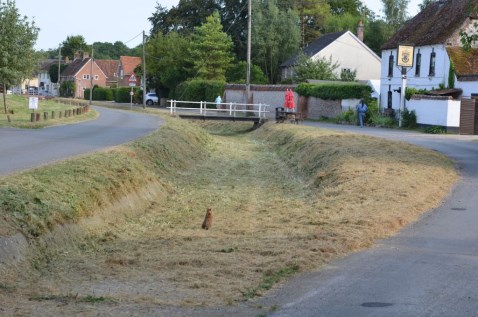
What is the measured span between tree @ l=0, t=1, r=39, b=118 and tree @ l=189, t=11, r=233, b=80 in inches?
1488

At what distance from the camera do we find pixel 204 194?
20984mm

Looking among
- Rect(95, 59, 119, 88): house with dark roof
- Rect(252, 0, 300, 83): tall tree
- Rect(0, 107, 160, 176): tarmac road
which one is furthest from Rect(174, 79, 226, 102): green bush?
Rect(95, 59, 119, 88): house with dark roof

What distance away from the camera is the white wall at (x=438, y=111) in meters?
44.6

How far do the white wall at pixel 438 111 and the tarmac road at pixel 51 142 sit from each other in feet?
57.3

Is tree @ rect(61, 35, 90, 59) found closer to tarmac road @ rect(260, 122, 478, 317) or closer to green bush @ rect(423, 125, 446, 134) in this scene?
green bush @ rect(423, 125, 446, 134)

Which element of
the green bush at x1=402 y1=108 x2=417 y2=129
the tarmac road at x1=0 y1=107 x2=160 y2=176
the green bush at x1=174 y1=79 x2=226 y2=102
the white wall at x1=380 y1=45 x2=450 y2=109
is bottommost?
the tarmac road at x1=0 y1=107 x2=160 y2=176

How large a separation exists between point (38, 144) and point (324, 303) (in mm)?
18859

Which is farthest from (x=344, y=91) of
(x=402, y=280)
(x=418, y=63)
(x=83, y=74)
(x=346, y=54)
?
(x=83, y=74)

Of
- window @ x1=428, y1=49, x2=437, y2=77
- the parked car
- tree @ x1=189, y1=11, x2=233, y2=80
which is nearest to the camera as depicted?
window @ x1=428, y1=49, x2=437, y2=77

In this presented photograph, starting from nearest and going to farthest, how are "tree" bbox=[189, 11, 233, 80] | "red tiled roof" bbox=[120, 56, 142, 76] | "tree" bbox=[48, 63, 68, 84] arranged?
"tree" bbox=[189, 11, 233, 80] → "red tiled roof" bbox=[120, 56, 142, 76] → "tree" bbox=[48, 63, 68, 84]

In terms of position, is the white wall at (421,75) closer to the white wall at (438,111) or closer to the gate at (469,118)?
the white wall at (438,111)

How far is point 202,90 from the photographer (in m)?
79.2

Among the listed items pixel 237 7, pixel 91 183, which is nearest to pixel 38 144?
pixel 91 183

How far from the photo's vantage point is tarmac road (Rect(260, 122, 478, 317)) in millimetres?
8804
